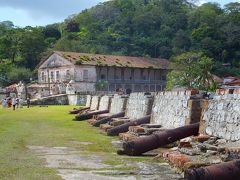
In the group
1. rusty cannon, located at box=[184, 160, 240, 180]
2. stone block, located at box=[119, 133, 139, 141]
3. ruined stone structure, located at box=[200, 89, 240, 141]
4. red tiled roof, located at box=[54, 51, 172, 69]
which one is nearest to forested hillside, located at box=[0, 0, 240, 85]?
red tiled roof, located at box=[54, 51, 172, 69]

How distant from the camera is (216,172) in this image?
6.82 meters

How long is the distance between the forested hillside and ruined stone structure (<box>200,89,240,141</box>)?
7474cm

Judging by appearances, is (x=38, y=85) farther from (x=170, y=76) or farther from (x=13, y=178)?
(x=13, y=178)

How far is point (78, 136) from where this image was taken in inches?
647

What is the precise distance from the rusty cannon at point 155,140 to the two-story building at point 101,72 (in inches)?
2405

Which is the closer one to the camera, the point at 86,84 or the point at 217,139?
the point at 217,139

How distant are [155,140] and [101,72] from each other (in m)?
66.2

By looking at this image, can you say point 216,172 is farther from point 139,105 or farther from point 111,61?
point 111,61

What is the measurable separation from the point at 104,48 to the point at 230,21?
28.9m

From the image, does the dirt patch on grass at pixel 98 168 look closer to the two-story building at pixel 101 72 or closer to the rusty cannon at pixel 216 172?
the rusty cannon at pixel 216 172

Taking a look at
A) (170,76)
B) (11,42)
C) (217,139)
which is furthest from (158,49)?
(217,139)

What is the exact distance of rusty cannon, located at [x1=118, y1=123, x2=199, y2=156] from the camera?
11.1m

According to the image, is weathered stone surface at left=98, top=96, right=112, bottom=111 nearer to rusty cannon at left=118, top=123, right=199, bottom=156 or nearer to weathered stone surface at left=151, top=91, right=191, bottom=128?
weathered stone surface at left=151, top=91, right=191, bottom=128

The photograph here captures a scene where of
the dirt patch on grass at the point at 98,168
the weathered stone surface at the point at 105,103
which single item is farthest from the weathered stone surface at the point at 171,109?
the weathered stone surface at the point at 105,103
